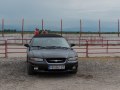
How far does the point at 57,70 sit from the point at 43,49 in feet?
4.24

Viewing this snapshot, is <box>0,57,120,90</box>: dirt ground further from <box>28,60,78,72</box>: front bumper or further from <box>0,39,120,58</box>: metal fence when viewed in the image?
<box>0,39,120,58</box>: metal fence

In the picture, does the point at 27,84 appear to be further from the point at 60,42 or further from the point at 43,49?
the point at 60,42

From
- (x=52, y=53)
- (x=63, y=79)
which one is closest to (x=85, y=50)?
(x=52, y=53)

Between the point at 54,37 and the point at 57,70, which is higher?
the point at 54,37

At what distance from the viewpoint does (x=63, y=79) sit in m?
12.0

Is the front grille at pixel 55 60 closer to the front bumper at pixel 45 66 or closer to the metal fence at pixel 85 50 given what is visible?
the front bumper at pixel 45 66

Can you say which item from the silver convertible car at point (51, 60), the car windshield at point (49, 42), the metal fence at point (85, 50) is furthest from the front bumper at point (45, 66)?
the metal fence at point (85, 50)

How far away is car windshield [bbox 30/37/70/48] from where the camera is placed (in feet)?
44.6

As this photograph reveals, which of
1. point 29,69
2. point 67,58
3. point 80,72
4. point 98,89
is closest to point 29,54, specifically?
point 29,69

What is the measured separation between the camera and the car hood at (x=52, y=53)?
12.1 m

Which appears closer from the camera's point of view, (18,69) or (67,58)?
(67,58)

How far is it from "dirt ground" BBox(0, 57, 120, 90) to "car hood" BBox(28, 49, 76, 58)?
0.82m

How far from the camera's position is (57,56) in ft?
39.5

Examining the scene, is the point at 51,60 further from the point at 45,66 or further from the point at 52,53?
the point at 52,53
